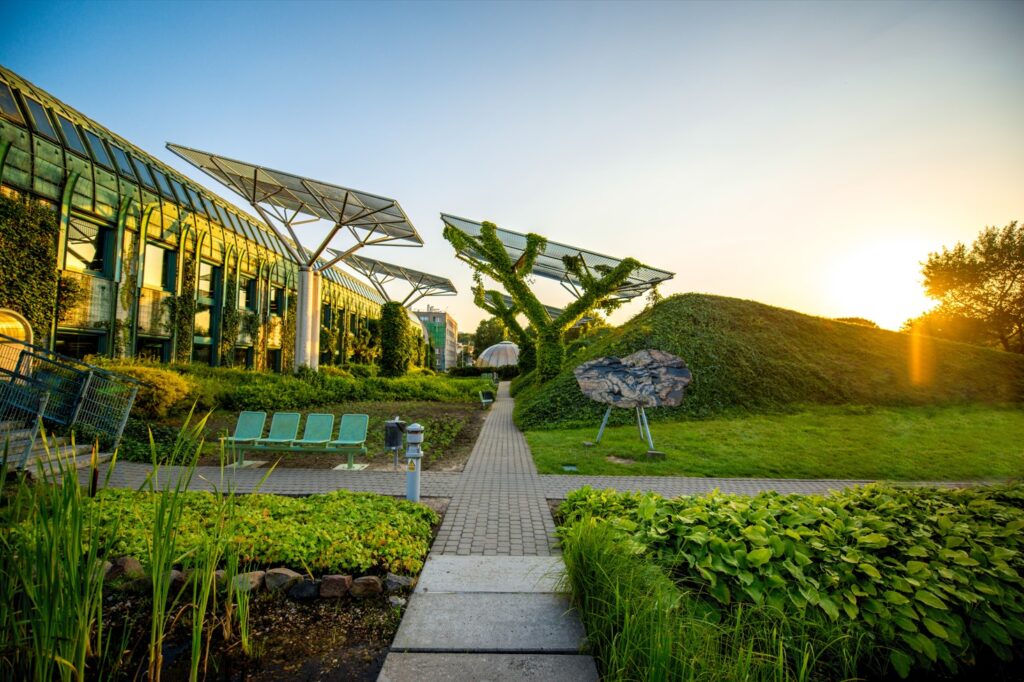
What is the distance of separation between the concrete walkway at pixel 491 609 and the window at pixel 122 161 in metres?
19.1

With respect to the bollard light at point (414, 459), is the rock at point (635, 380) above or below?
above

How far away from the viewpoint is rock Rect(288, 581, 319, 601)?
3641 millimetres

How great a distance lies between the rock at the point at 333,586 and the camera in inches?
144

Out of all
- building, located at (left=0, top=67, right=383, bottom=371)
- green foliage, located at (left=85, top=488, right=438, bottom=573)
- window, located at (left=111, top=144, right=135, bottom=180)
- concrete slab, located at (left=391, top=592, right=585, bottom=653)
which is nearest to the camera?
concrete slab, located at (left=391, top=592, right=585, bottom=653)

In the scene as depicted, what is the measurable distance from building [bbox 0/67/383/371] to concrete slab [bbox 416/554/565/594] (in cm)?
1530

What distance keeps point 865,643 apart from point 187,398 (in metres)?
15.1

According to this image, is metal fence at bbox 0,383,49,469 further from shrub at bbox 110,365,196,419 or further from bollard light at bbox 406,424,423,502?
bollard light at bbox 406,424,423,502

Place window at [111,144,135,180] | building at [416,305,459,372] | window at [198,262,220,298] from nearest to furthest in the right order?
window at [111,144,135,180] < window at [198,262,220,298] < building at [416,305,459,372]

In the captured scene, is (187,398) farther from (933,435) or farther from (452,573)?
(933,435)

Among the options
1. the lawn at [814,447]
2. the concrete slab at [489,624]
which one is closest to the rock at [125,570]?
the concrete slab at [489,624]

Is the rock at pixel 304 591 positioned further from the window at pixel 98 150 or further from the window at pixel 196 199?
the window at pixel 196 199

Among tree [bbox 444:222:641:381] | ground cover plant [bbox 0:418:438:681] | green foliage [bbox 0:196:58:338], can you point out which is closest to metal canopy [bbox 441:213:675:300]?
tree [bbox 444:222:641:381]

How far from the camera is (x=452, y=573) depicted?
162 inches

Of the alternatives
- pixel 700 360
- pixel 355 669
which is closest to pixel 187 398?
pixel 355 669
